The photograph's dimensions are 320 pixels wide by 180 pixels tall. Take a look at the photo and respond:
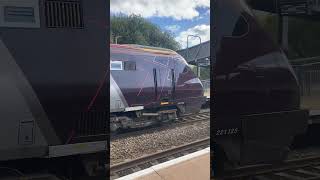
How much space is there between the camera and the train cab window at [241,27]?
7.75 feet

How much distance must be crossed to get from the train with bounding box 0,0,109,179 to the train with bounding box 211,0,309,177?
29.7 inches

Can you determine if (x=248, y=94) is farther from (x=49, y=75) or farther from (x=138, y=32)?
(x=49, y=75)

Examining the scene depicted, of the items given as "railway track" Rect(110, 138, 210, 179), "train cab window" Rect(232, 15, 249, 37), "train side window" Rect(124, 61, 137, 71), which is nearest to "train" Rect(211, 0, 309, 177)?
"train cab window" Rect(232, 15, 249, 37)

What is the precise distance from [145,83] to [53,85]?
68cm

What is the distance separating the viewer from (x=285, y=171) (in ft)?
8.55

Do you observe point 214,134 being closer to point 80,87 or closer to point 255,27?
point 255,27

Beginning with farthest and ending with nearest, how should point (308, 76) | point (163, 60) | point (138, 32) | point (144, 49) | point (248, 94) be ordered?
point (308, 76), point (248, 94), point (163, 60), point (144, 49), point (138, 32)

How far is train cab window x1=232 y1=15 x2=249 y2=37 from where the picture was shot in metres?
2.36

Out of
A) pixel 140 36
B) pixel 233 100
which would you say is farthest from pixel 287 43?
pixel 140 36

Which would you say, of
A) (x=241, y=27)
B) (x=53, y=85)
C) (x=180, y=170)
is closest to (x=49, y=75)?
(x=53, y=85)

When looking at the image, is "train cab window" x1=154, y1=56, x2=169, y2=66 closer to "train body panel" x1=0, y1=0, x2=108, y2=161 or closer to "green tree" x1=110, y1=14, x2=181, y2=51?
"green tree" x1=110, y1=14, x2=181, y2=51

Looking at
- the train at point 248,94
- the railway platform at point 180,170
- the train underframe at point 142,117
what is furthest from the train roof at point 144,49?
the railway platform at point 180,170

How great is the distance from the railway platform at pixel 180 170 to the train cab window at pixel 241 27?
Answer: 147 centimetres

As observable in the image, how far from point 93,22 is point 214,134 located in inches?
39.0
